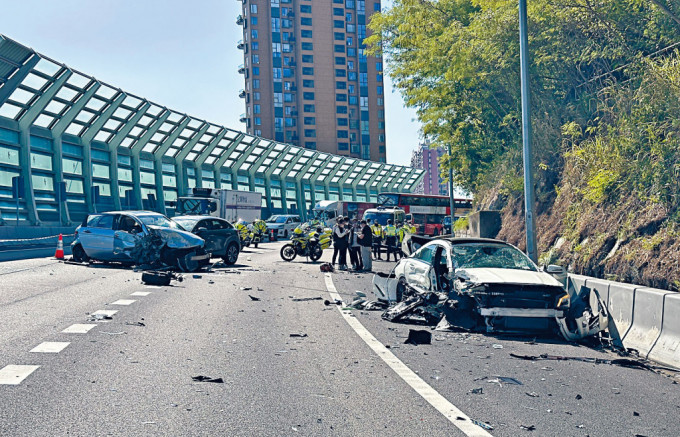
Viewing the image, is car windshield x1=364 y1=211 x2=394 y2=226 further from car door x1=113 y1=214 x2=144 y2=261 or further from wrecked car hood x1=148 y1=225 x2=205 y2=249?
wrecked car hood x1=148 y1=225 x2=205 y2=249

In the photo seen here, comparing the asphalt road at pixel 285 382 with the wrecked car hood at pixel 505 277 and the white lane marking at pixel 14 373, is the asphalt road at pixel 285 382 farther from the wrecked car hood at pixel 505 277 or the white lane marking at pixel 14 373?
the wrecked car hood at pixel 505 277

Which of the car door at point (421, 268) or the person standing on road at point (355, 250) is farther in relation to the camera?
the person standing on road at point (355, 250)

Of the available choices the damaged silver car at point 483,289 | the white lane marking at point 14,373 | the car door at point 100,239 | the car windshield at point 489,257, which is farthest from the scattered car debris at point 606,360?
the car door at point 100,239

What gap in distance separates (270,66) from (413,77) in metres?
88.3

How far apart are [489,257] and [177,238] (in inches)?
456

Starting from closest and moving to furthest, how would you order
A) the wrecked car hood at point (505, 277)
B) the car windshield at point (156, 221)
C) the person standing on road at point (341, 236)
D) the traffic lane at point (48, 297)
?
the traffic lane at point (48, 297) < the wrecked car hood at point (505, 277) < the car windshield at point (156, 221) < the person standing on road at point (341, 236)

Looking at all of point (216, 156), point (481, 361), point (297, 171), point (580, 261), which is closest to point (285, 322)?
point (481, 361)

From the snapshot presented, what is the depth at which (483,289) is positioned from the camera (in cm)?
877

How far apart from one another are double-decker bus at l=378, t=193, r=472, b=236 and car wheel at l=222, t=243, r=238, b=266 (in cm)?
2824

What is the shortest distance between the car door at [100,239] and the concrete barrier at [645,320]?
54.4ft

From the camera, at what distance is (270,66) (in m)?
112

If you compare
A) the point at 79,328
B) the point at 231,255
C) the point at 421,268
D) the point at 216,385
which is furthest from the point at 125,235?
the point at 216,385

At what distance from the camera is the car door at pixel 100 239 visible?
2104cm

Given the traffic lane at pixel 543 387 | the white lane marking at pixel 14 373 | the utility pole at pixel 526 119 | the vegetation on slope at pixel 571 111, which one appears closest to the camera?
the traffic lane at pixel 543 387
